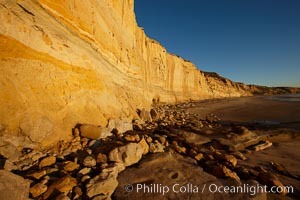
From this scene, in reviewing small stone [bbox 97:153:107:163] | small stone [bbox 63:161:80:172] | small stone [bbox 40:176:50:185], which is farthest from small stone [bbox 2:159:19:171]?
small stone [bbox 97:153:107:163]

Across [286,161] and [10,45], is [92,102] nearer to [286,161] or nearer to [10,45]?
[10,45]

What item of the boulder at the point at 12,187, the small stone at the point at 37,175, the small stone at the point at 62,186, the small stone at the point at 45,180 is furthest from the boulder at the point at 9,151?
the small stone at the point at 62,186

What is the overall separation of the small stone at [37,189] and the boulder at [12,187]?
99mm

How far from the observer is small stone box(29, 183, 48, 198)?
6.87 ft

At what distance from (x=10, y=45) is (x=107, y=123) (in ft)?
10.2

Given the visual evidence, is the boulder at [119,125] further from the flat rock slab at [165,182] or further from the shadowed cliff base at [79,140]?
the flat rock slab at [165,182]

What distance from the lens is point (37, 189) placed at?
2133 millimetres

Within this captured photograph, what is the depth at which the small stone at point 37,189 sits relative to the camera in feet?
6.87

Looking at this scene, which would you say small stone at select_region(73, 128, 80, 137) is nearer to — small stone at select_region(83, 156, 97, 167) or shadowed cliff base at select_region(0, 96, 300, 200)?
shadowed cliff base at select_region(0, 96, 300, 200)

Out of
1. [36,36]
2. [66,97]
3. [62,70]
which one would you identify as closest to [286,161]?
[66,97]

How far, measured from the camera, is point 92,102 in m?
5.05

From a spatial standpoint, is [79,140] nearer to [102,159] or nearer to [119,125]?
[102,159]

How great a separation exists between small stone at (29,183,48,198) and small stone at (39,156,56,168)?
2.23 feet

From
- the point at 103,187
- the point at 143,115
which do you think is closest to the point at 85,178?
the point at 103,187
